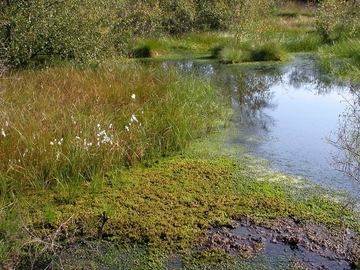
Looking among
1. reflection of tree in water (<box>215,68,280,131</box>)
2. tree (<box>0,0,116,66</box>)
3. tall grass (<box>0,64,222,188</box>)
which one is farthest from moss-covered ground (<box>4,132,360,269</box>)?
tree (<box>0,0,116,66</box>)

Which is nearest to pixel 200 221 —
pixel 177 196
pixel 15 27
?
pixel 177 196

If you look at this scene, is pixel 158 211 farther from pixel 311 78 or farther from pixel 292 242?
pixel 311 78

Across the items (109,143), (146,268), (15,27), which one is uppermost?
(15,27)

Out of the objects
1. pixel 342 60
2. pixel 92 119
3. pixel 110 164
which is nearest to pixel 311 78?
pixel 342 60

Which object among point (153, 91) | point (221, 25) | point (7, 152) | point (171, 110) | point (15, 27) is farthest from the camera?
point (221, 25)

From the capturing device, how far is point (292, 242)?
3.08m

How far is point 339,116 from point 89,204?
3979mm

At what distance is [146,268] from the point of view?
2.85 metres

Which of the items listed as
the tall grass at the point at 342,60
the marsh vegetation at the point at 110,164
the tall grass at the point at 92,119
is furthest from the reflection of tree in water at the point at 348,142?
the tall grass at the point at 92,119

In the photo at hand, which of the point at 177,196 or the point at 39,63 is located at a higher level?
the point at 39,63

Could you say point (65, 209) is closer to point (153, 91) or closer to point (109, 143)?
point (109, 143)

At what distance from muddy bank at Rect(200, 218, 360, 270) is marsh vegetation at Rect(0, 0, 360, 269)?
6 cm

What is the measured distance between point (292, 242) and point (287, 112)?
3742 millimetres

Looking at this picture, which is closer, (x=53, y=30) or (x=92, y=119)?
(x=92, y=119)
